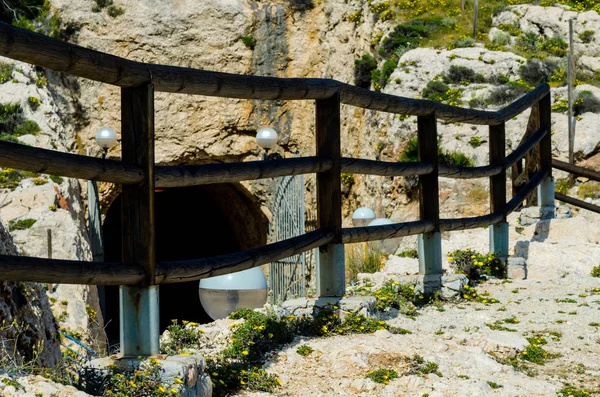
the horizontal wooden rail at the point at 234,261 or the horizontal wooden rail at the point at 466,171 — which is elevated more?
the horizontal wooden rail at the point at 466,171

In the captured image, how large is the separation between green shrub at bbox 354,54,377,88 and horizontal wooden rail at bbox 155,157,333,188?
13.6 meters

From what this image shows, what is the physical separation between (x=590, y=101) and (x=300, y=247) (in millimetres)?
12251

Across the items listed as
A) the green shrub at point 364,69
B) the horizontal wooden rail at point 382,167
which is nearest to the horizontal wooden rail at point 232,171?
the horizontal wooden rail at point 382,167

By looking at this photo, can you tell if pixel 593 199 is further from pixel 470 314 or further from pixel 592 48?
pixel 470 314

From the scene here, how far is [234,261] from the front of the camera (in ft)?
14.2

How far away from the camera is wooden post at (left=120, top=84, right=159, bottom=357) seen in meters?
3.63

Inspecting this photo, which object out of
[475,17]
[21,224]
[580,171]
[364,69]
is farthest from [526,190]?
[364,69]

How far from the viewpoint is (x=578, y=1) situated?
59.7ft

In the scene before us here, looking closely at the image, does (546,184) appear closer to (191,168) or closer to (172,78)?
(191,168)

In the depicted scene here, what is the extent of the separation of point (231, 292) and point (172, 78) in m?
3.06

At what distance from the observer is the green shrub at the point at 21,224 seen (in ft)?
37.3

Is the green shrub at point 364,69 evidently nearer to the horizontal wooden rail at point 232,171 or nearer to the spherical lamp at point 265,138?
the spherical lamp at point 265,138

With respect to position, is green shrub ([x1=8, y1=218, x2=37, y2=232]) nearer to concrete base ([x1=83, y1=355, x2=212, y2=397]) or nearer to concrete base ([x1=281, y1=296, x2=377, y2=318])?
concrete base ([x1=281, y1=296, x2=377, y2=318])

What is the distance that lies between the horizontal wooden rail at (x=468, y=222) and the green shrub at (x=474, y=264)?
0.24m
